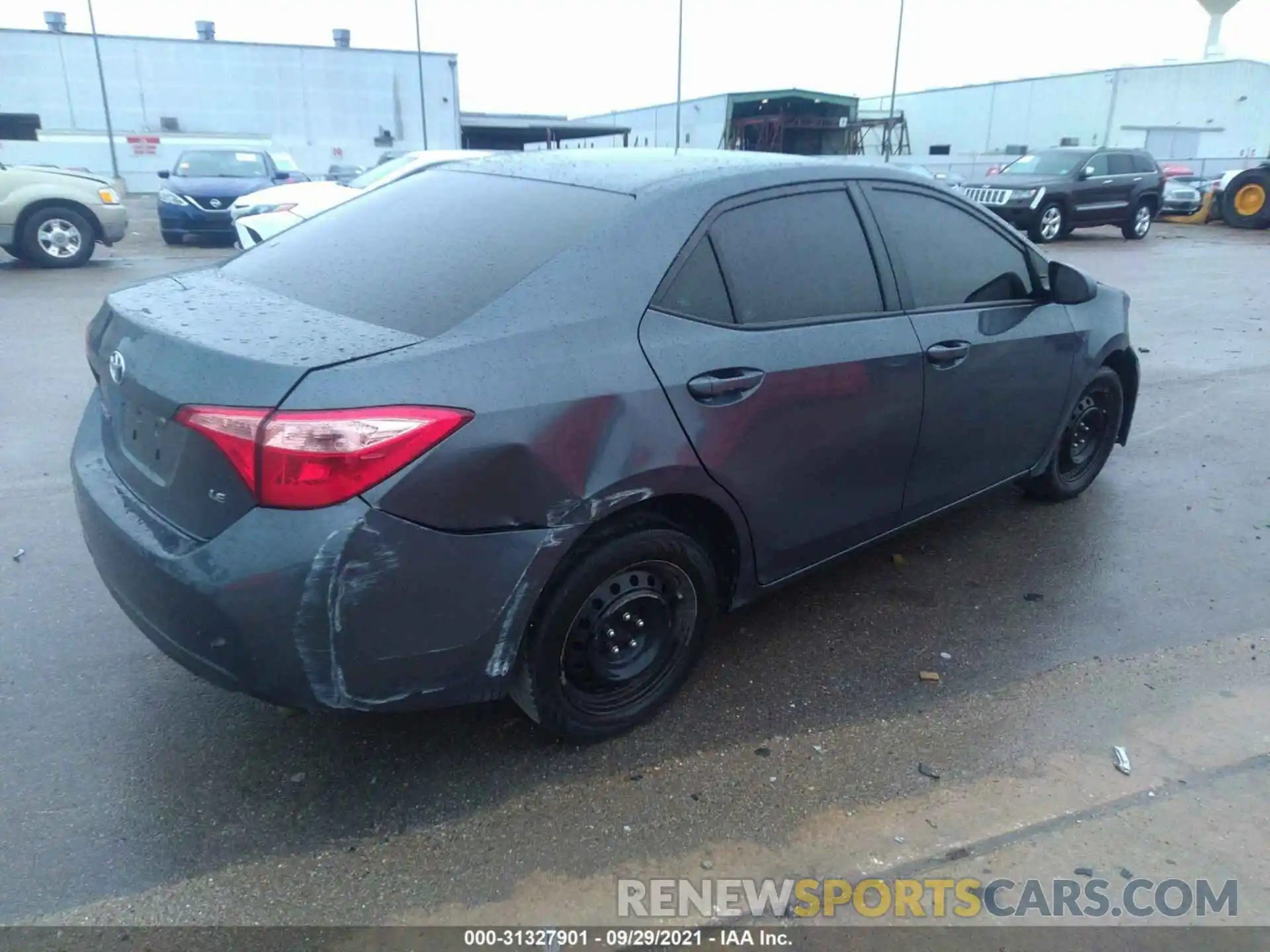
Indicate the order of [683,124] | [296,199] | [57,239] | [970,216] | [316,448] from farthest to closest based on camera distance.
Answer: [683,124] < [296,199] < [57,239] < [970,216] < [316,448]

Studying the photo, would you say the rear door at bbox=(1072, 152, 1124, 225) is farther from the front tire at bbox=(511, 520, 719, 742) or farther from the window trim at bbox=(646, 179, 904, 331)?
the front tire at bbox=(511, 520, 719, 742)

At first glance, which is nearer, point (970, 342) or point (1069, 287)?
point (970, 342)

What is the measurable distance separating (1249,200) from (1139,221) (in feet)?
17.2

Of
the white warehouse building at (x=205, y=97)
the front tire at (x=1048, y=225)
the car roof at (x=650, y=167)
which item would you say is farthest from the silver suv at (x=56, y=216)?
the white warehouse building at (x=205, y=97)

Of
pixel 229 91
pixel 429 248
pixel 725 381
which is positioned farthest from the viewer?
pixel 229 91

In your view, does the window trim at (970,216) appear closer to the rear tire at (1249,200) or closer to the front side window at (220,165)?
the front side window at (220,165)

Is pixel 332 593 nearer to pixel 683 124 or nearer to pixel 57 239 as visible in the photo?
pixel 57 239

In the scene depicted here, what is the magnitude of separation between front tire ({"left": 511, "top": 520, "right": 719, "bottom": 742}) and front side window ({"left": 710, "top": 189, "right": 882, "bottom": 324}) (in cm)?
79

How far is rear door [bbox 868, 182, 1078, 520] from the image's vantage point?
3.48 m

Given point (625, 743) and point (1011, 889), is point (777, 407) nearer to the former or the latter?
point (625, 743)

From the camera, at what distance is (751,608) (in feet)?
12.4

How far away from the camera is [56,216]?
11.8m

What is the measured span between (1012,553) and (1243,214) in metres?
23.6

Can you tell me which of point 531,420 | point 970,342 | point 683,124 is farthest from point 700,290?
point 683,124
